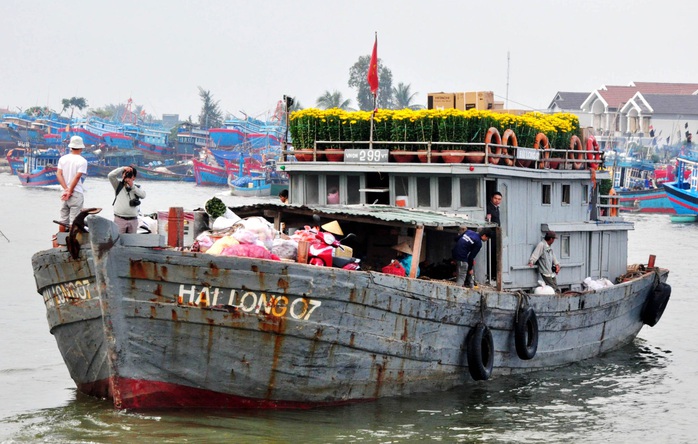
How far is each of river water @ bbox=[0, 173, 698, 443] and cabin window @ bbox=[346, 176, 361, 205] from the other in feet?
12.1

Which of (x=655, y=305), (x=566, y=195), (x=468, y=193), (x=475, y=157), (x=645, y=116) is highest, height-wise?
(x=645, y=116)

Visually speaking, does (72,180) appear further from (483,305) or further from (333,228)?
(483,305)

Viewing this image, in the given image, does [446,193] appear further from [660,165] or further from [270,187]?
[660,165]

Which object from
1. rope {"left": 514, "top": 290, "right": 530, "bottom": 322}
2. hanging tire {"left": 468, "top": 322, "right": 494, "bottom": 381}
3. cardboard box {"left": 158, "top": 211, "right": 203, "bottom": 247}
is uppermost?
cardboard box {"left": 158, "top": 211, "right": 203, "bottom": 247}

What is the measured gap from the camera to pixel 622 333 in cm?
2284

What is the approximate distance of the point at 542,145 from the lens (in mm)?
20375

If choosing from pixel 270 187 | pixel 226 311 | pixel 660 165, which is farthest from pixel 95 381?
pixel 660 165

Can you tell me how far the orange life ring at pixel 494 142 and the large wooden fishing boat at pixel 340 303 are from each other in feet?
0.26

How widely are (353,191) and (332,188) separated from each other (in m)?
0.40

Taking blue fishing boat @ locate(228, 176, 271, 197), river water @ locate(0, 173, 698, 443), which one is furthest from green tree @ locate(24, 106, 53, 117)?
river water @ locate(0, 173, 698, 443)

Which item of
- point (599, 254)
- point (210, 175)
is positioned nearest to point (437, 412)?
point (599, 254)

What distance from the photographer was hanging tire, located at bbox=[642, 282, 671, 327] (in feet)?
77.5

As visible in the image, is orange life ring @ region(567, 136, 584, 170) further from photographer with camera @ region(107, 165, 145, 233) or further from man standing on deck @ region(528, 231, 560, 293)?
photographer with camera @ region(107, 165, 145, 233)

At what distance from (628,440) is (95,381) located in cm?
731
